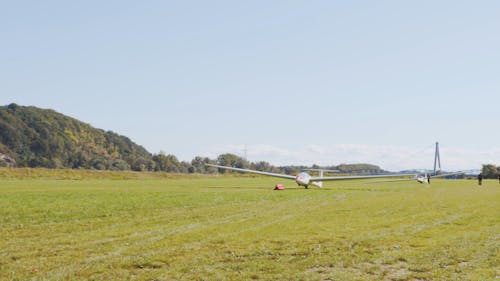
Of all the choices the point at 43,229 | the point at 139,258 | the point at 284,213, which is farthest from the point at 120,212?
the point at 139,258

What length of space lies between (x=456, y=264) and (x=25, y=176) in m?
84.9

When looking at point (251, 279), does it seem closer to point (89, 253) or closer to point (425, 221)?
point (89, 253)

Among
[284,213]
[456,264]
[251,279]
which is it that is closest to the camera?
[251,279]

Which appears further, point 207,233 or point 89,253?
point 207,233

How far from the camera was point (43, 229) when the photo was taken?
45.6ft

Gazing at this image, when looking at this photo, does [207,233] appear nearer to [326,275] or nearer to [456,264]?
[326,275]

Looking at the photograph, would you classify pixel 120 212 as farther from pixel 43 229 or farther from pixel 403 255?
pixel 403 255

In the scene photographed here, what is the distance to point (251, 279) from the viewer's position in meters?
7.41

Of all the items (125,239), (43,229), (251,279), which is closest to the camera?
A: (251,279)

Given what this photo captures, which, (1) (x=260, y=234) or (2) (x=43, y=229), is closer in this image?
(1) (x=260, y=234)

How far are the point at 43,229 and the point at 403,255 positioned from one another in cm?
1013

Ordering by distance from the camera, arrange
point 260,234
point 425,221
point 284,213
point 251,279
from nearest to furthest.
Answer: point 251,279
point 260,234
point 425,221
point 284,213

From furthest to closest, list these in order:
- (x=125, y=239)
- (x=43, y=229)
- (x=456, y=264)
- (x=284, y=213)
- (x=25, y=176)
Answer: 1. (x=25, y=176)
2. (x=284, y=213)
3. (x=43, y=229)
4. (x=125, y=239)
5. (x=456, y=264)

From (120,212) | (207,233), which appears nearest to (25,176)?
(120,212)
